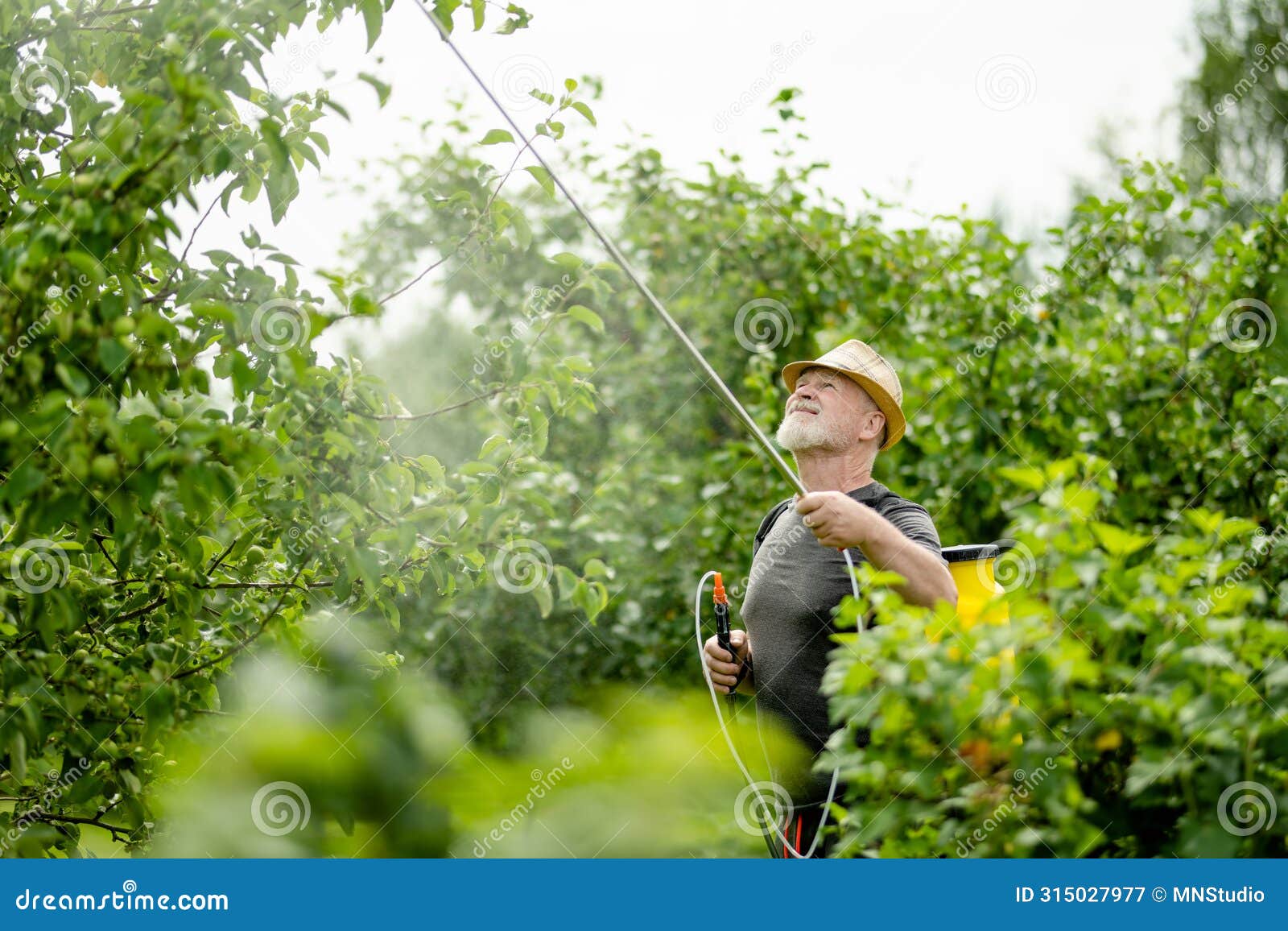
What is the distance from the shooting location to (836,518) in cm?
254

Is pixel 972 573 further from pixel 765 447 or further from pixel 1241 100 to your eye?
pixel 1241 100

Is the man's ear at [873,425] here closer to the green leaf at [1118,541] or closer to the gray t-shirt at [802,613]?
the gray t-shirt at [802,613]

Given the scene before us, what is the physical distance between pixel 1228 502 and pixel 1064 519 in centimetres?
407

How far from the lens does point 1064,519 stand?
1550mm

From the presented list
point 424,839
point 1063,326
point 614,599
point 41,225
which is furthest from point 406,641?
point 424,839

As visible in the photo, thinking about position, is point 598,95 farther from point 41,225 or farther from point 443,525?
point 41,225

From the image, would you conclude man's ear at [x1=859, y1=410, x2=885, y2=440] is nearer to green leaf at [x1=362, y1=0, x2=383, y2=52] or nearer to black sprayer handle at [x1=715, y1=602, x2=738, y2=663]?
black sprayer handle at [x1=715, y1=602, x2=738, y2=663]

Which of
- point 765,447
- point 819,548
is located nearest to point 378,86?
point 765,447

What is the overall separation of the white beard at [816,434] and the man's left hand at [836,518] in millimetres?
533

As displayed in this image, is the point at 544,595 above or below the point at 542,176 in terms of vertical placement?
below

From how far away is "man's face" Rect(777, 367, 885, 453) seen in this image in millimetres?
3096

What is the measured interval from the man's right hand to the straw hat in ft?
2.44

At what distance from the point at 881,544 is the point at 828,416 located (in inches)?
26.1

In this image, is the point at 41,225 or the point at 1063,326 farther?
the point at 1063,326
